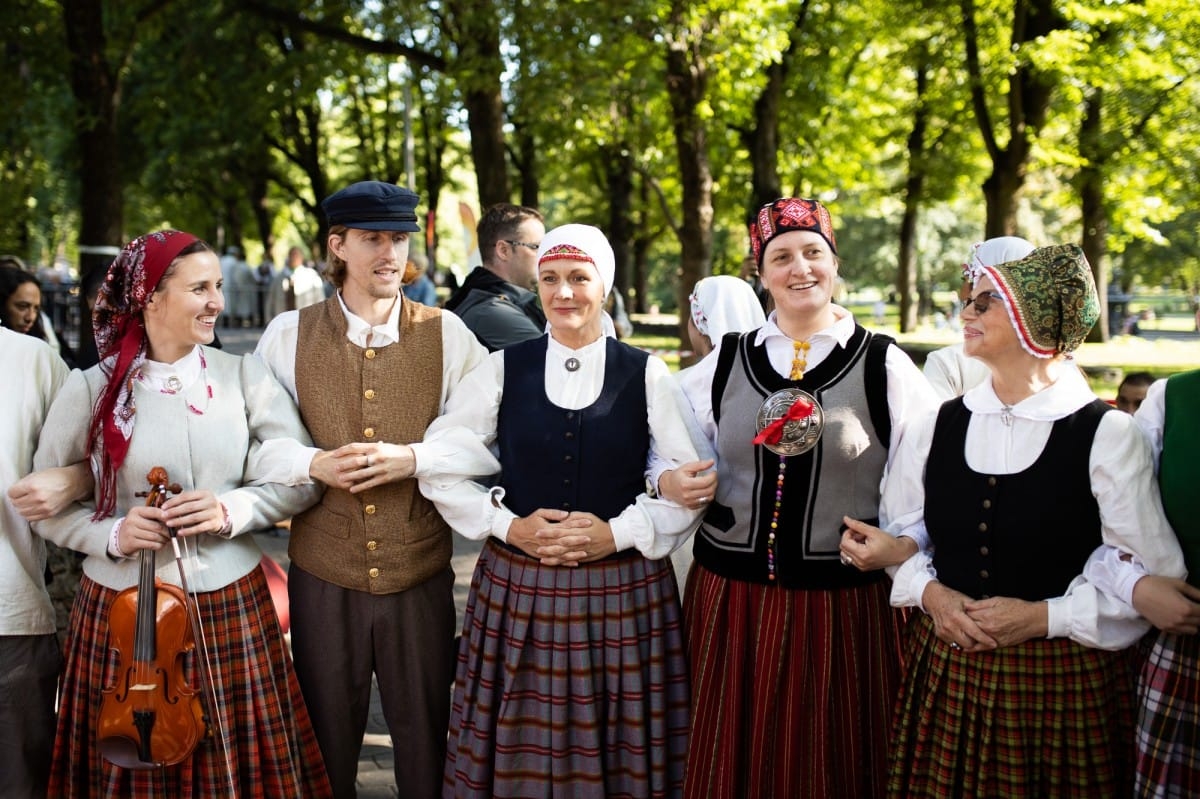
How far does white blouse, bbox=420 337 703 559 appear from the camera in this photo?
116 inches

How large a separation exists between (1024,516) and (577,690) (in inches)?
51.4

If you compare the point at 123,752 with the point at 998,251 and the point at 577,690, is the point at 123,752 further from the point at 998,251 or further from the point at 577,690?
the point at 998,251

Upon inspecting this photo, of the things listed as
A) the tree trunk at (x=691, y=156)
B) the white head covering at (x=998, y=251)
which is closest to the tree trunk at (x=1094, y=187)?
the tree trunk at (x=691, y=156)

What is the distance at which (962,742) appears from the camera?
261 cm

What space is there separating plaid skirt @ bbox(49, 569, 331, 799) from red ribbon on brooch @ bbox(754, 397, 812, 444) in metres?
1.60

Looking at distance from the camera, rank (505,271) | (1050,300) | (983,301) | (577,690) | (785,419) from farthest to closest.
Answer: (505,271), (577,690), (785,419), (983,301), (1050,300)

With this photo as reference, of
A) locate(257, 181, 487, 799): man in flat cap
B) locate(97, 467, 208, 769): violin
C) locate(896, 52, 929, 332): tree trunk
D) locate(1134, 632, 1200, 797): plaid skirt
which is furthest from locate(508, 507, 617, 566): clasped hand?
locate(896, 52, 929, 332): tree trunk

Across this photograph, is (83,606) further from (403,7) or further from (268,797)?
(403,7)

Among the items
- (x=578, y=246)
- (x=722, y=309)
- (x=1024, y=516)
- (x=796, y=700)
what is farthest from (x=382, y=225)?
(x=1024, y=516)

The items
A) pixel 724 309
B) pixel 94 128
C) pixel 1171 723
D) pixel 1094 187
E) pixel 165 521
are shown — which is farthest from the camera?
pixel 1094 187

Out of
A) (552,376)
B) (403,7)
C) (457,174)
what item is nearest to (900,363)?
(552,376)

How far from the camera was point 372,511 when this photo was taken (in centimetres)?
313

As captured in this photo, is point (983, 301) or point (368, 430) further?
point (368, 430)

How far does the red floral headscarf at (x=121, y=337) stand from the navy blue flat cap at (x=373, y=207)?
446 millimetres
